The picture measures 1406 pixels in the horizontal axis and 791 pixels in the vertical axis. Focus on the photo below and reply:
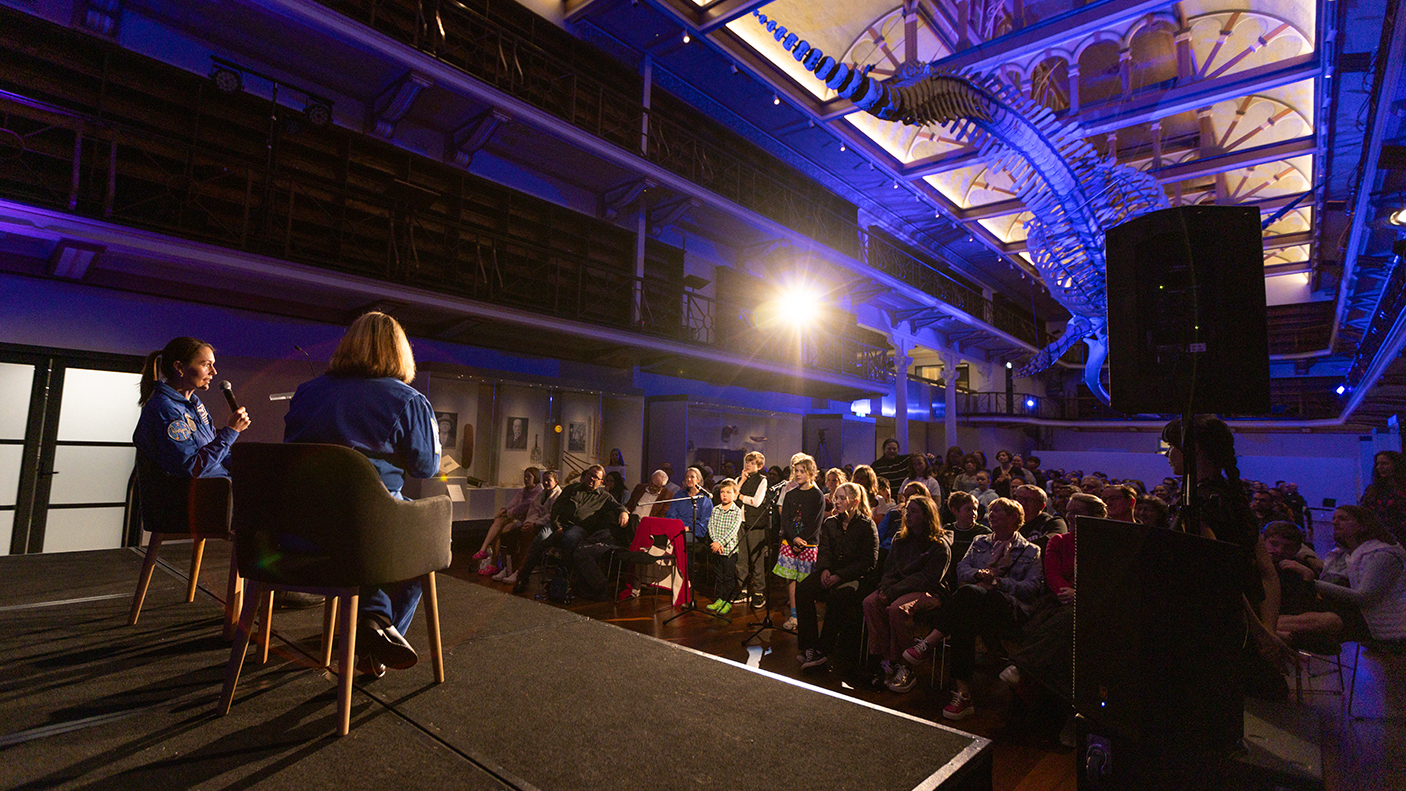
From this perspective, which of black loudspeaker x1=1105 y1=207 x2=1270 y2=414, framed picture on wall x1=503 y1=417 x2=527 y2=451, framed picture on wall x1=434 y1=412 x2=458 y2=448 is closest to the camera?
black loudspeaker x1=1105 y1=207 x2=1270 y2=414

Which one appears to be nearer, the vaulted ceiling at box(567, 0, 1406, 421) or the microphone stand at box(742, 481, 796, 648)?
the microphone stand at box(742, 481, 796, 648)

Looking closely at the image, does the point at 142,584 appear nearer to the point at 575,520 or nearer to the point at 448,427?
the point at 575,520

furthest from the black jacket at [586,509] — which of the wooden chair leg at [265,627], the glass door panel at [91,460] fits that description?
the glass door panel at [91,460]

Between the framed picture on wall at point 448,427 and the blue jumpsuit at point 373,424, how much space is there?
573cm

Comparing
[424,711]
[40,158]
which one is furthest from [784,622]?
[40,158]

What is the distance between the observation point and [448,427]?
284 inches

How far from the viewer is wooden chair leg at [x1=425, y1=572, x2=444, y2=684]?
1.69 metres

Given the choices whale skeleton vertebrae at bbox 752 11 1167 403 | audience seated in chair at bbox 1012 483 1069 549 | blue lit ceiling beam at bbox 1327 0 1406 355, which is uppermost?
blue lit ceiling beam at bbox 1327 0 1406 355

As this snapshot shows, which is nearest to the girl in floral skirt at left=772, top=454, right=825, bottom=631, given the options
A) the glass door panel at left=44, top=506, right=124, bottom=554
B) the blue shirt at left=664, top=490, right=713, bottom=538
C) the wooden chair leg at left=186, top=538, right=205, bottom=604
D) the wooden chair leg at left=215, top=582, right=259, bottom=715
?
the blue shirt at left=664, top=490, right=713, bottom=538

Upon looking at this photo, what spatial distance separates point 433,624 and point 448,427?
5978mm

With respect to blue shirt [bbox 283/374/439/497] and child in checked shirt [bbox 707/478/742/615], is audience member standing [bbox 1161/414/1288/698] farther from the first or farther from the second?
child in checked shirt [bbox 707/478/742/615]

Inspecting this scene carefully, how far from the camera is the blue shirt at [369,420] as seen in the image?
1654mm

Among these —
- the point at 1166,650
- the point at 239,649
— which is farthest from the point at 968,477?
the point at 239,649

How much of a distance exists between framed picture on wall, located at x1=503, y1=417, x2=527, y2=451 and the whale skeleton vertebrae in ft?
18.6
